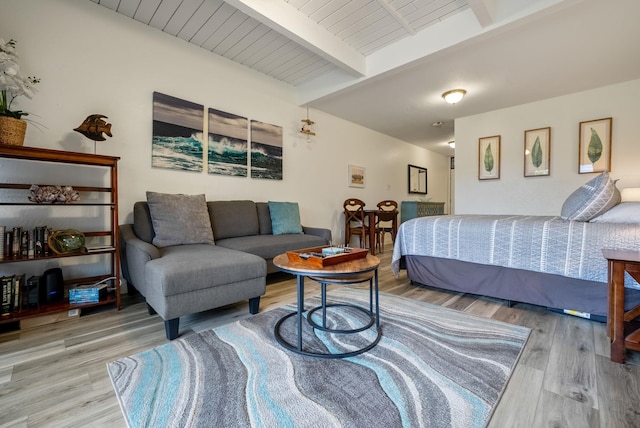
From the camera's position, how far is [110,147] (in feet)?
8.21

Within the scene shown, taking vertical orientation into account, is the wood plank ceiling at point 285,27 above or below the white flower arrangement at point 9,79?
above

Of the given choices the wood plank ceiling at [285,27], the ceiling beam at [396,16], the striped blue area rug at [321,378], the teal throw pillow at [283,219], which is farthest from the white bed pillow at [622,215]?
the teal throw pillow at [283,219]

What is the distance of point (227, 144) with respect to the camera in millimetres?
3307

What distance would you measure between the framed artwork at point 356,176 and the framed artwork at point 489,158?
1.98 meters

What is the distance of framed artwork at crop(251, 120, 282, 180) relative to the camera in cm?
358

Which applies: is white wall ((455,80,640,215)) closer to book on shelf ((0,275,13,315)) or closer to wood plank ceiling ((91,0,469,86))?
wood plank ceiling ((91,0,469,86))

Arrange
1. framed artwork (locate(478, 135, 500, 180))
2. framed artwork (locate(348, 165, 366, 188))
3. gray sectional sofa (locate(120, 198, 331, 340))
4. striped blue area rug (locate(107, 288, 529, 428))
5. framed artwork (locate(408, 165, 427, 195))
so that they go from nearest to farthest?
striped blue area rug (locate(107, 288, 529, 428)), gray sectional sofa (locate(120, 198, 331, 340)), framed artwork (locate(478, 135, 500, 180)), framed artwork (locate(348, 165, 366, 188)), framed artwork (locate(408, 165, 427, 195))

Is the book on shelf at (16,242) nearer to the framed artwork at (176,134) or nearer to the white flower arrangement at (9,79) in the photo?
the white flower arrangement at (9,79)

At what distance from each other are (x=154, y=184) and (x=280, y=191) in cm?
159

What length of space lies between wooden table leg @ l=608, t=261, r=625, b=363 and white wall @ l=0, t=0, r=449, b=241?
130 inches

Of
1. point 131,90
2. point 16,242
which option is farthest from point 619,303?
point 131,90

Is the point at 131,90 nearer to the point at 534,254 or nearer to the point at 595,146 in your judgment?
the point at 534,254

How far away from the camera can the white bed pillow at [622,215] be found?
5.82 ft

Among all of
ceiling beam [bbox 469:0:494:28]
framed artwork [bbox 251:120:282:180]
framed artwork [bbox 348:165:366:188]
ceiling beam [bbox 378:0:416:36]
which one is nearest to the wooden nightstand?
ceiling beam [bbox 469:0:494:28]
